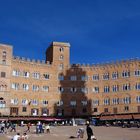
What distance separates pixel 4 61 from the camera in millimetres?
98000

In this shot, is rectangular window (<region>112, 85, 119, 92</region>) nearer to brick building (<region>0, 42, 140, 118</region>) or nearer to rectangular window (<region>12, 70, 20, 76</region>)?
brick building (<region>0, 42, 140, 118</region>)

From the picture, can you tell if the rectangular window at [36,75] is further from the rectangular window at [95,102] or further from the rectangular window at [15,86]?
the rectangular window at [95,102]

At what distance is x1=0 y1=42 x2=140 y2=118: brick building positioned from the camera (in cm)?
9856

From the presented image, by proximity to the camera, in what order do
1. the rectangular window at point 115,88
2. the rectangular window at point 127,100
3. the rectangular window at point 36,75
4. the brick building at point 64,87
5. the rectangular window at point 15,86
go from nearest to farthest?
1. the brick building at point 64,87
2. the rectangular window at point 15,86
3. the rectangular window at point 127,100
4. the rectangular window at point 115,88
5. the rectangular window at point 36,75

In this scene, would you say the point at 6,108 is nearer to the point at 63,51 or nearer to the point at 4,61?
the point at 4,61

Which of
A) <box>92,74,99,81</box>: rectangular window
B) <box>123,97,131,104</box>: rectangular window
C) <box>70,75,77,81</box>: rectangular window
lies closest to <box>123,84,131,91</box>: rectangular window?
<box>123,97,131,104</box>: rectangular window

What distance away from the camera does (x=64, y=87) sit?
105562mm

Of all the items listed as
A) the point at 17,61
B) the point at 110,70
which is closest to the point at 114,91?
the point at 110,70

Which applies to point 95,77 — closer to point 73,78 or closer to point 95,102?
point 73,78

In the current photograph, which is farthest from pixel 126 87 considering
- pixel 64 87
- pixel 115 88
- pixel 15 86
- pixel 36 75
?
pixel 15 86

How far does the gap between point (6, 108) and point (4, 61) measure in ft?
42.8

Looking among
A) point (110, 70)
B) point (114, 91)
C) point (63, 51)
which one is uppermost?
point (63, 51)

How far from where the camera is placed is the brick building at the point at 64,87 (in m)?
98.6

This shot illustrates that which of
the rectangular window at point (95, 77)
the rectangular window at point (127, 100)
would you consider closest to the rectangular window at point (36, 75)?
the rectangular window at point (95, 77)
